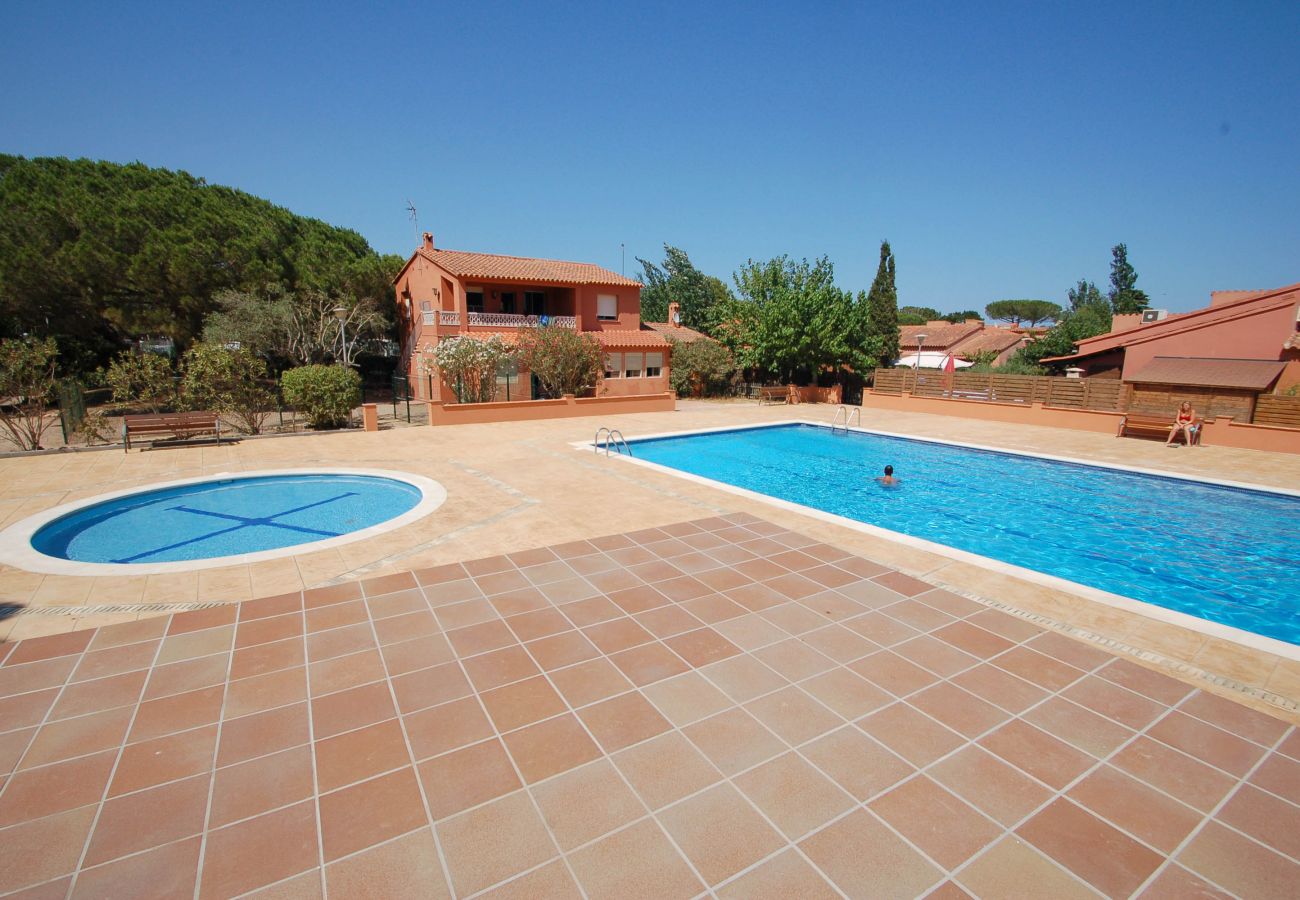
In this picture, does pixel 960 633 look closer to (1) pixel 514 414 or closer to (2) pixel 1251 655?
(2) pixel 1251 655

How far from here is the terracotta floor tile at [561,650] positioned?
427cm

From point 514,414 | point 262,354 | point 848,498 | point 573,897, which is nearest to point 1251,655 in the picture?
point 573,897

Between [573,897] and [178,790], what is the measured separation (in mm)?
2230

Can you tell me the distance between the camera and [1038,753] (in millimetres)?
3363

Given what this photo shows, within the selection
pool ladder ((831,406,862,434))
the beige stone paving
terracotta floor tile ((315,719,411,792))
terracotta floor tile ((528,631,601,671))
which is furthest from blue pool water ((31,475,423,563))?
pool ladder ((831,406,862,434))

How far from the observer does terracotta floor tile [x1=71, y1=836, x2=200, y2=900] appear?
96.7 inches

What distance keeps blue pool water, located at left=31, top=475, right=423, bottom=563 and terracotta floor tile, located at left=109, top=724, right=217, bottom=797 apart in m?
4.27

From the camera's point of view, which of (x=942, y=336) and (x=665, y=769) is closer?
(x=665, y=769)

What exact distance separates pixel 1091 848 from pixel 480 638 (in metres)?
3.93

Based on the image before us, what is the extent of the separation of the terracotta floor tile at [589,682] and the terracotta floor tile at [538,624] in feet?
1.86

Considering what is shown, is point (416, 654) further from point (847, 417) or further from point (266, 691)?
point (847, 417)

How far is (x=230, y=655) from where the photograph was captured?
4.32m

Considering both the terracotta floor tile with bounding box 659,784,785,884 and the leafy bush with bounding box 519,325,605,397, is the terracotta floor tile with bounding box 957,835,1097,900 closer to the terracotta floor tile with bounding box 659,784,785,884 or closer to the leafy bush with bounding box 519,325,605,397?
the terracotta floor tile with bounding box 659,784,785,884

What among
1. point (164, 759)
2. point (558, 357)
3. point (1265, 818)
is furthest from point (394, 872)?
point (558, 357)
